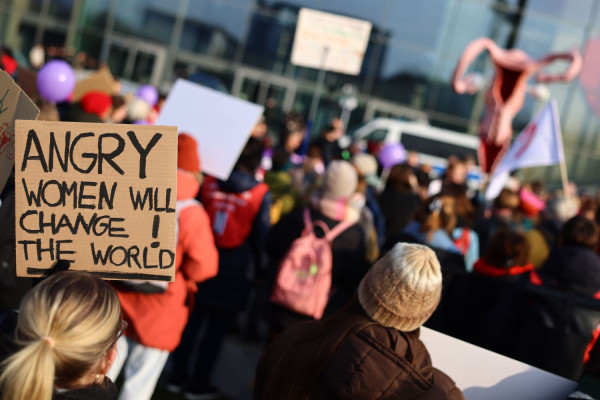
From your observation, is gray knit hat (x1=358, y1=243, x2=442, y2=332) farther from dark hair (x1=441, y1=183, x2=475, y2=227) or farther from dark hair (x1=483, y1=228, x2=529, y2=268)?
dark hair (x1=441, y1=183, x2=475, y2=227)

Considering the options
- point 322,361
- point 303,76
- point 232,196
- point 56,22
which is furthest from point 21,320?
point 56,22

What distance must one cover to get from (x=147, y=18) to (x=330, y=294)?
61.7ft

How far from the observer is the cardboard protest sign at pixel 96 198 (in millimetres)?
2055

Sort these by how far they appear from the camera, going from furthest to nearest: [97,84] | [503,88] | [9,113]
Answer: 1. [503,88]
2. [97,84]
3. [9,113]

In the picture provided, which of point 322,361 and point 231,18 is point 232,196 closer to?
point 322,361

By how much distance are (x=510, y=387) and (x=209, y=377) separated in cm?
268

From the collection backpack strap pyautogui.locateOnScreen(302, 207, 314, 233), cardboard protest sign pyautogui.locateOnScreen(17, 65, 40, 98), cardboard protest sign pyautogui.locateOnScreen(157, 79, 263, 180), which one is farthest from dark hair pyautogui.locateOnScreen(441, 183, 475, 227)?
cardboard protest sign pyautogui.locateOnScreen(17, 65, 40, 98)

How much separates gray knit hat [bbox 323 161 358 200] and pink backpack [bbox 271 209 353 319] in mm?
278

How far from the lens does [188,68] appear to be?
837 inches

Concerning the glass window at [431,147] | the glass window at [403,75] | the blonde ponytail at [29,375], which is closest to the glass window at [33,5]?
the glass window at [403,75]

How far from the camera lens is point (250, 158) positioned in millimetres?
4559

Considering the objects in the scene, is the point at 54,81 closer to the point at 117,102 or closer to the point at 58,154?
the point at 117,102

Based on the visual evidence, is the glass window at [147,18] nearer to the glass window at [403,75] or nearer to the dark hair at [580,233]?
the glass window at [403,75]

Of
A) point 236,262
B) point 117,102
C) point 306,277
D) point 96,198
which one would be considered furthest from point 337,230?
point 117,102
